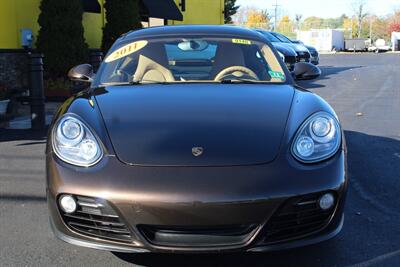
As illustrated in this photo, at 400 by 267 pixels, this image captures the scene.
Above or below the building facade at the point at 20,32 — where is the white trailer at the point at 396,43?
below

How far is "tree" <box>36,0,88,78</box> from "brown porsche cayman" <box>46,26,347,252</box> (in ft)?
28.4

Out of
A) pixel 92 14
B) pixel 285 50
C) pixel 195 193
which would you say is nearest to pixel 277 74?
pixel 195 193

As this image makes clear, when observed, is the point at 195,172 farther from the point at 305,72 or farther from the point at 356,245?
the point at 305,72

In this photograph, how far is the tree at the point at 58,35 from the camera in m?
11.6

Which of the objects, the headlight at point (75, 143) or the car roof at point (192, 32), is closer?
the headlight at point (75, 143)

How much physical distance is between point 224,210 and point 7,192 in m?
2.77

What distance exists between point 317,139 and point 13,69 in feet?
31.5

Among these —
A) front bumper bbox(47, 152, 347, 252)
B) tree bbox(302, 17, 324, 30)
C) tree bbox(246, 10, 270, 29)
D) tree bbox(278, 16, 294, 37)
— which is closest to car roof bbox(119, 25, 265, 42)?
front bumper bbox(47, 152, 347, 252)

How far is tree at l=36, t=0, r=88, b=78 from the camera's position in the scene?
11.6 metres

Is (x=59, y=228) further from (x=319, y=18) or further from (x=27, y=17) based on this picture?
(x=319, y=18)

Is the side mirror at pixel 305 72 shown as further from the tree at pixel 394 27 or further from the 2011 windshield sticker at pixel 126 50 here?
the tree at pixel 394 27

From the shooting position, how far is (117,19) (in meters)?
14.4

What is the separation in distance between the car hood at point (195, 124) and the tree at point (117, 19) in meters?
11.1

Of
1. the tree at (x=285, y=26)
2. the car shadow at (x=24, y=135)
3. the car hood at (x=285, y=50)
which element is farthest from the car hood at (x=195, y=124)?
the tree at (x=285, y=26)
